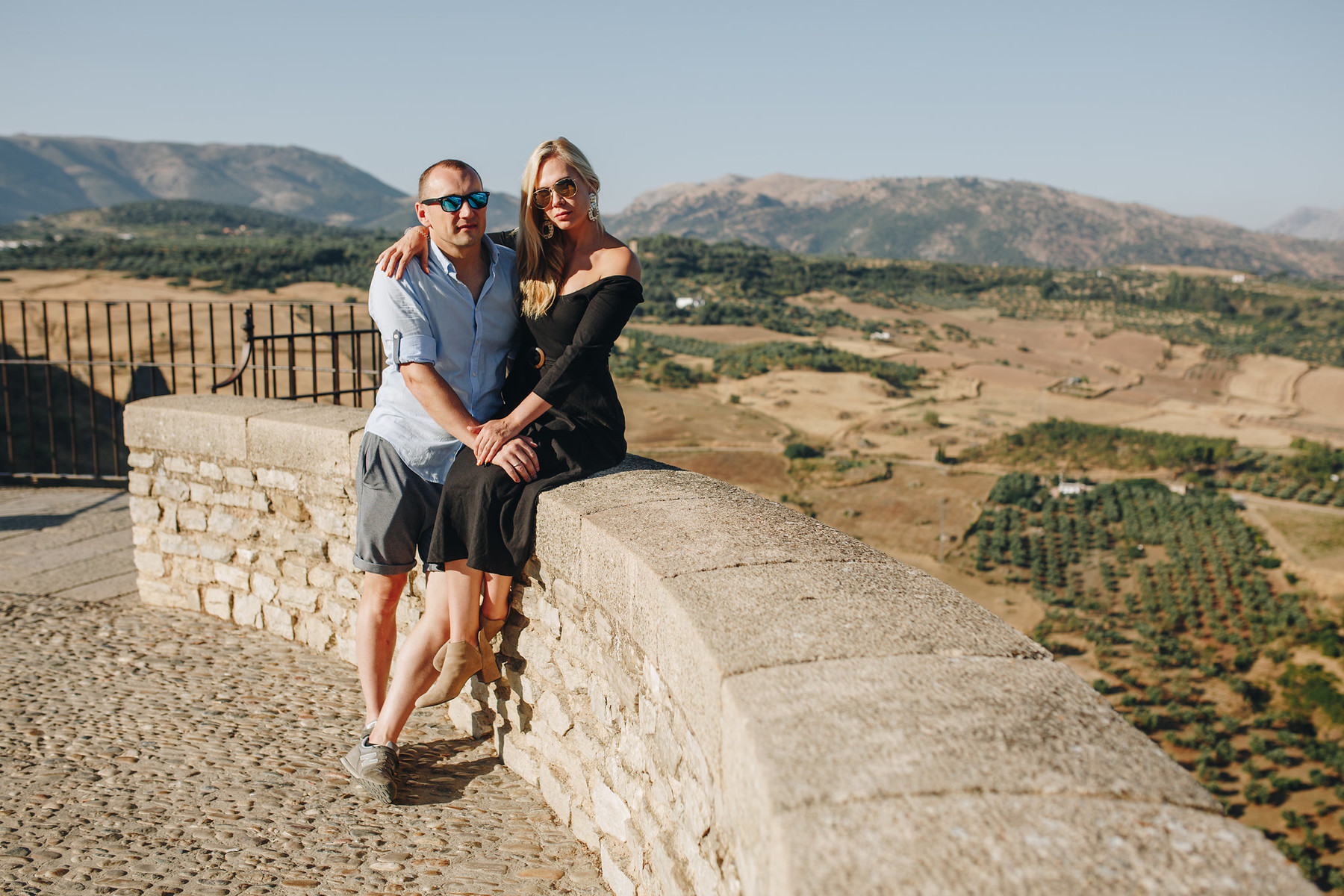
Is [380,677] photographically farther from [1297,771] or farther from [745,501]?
[1297,771]

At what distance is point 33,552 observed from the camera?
5.18 meters

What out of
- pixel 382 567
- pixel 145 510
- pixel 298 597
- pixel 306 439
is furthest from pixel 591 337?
pixel 145 510

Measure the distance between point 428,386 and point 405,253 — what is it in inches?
15.9

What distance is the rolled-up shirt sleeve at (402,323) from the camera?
2.55m

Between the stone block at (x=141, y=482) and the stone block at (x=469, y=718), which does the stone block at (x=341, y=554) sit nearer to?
the stone block at (x=469, y=718)

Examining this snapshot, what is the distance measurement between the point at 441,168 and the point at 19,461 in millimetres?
14540

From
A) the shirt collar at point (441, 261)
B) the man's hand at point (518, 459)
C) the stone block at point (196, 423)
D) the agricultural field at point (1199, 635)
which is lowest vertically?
the agricultural field at point (1199, 635)

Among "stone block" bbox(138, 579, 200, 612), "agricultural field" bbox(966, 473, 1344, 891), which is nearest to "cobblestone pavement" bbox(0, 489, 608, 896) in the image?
"stone block" bbox(138, 579, 200, 612)

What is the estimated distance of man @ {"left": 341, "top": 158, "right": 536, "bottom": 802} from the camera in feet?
8.45

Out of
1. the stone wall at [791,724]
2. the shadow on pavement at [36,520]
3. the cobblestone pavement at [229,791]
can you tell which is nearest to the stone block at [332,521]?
the stone wall at [791,724]

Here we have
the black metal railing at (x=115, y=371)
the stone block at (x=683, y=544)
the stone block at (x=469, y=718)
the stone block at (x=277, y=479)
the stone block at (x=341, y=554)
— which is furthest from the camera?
the black metal railing at (x=115, y=371)

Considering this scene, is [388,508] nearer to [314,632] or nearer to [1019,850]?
[314,632]

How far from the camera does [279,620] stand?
4098 millimetres

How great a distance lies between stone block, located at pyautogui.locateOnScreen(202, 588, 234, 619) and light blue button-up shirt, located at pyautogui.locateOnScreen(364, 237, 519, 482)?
206 centimetres
